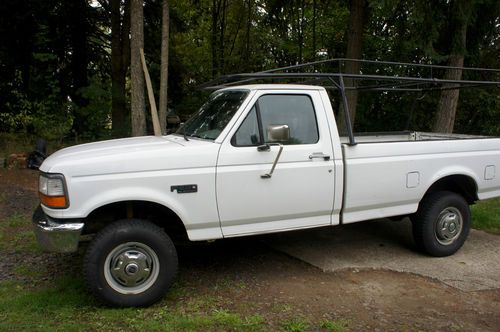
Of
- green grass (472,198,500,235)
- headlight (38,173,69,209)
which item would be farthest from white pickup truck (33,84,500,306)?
green grass (472,198,500,235)

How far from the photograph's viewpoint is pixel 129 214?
4.53 meters

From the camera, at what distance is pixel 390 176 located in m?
5.39

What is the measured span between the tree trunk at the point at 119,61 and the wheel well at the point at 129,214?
9.89 meters

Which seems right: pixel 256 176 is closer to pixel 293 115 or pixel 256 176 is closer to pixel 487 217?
pixel 293 115

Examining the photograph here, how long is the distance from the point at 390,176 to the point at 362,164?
414mm

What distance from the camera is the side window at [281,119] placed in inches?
187

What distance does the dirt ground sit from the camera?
4281mm

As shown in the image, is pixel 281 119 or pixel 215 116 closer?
pixel 281 119

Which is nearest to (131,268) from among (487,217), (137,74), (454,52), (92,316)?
(92,316)

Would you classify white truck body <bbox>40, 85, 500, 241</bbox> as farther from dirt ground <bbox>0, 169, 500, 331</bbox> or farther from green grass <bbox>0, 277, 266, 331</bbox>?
green grass <bbox>0, 277, 266, 331</bbox>

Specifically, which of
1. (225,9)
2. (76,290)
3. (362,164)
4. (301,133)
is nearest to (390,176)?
(362,164)

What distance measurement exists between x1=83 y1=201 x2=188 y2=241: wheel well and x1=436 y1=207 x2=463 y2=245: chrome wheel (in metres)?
3.12

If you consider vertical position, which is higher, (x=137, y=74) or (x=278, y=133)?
(x=137, y=74)

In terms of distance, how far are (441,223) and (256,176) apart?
261 cm
